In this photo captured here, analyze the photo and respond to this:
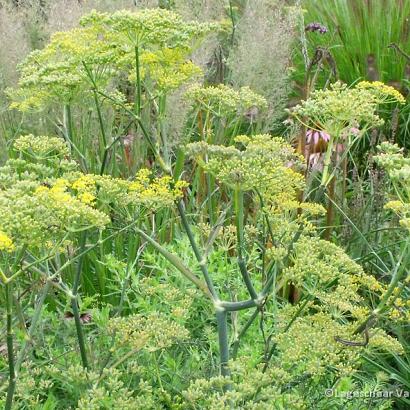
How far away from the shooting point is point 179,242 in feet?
11.0

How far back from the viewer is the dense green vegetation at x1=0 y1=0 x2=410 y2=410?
6.38ft

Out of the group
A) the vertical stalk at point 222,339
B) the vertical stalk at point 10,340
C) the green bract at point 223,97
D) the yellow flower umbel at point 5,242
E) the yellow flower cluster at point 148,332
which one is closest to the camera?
the yellow flower umbel at point 5,242

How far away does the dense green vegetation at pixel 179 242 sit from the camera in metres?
1.94

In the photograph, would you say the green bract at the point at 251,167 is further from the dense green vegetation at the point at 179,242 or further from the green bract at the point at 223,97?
the green bract at the point at 223,97

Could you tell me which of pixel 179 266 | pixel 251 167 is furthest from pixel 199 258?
pixel 251 167

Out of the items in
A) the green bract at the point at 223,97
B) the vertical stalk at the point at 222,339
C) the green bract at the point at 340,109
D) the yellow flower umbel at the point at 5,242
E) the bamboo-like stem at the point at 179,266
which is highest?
the green bract at the point at 340,109

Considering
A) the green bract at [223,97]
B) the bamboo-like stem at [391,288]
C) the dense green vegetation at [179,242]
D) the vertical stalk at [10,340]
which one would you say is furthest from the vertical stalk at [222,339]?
the green bract at [223,97]

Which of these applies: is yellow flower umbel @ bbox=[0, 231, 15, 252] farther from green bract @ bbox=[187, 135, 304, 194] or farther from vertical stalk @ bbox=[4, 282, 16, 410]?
green bract @ bbox=[187, 135, 304, 194]

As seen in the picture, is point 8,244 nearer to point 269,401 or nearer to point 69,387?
point 269,401

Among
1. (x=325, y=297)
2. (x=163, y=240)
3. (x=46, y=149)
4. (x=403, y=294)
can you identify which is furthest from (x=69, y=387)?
(x=403, y=294)

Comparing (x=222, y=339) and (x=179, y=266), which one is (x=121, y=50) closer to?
(x=179, y=266)

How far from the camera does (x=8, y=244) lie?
1.60m

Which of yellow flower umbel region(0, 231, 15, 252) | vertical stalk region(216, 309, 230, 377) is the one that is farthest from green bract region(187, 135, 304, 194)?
yellow flower umbel region(0, 231, 15, 252)

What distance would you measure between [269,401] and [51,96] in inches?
51.9
